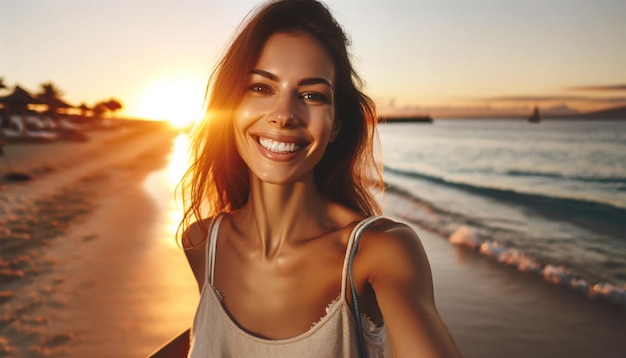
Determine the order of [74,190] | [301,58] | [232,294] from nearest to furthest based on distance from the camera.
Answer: [301,58] → [232,294] → [74,190]

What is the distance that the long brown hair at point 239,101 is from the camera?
1.84 m

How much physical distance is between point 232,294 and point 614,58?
46396 mm

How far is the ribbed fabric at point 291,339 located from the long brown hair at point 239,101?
0.40 m

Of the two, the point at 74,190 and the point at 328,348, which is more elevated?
the point at 328,348

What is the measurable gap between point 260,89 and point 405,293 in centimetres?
82

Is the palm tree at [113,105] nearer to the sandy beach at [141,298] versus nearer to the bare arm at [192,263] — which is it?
the sandy beach at [141,298]

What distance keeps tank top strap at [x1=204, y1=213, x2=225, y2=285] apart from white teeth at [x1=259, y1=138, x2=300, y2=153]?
46cm

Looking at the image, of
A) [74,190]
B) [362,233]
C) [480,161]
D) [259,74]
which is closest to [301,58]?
[259,74]

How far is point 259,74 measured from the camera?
1.81 meters

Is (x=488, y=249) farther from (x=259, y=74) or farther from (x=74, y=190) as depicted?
(x=74, y=190)

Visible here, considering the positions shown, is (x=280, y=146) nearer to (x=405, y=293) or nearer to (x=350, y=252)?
(x=350, y=252)

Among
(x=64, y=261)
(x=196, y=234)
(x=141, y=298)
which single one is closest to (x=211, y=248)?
(x=196, y=234)

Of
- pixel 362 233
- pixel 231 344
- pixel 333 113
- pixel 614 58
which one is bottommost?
pixel 231 344

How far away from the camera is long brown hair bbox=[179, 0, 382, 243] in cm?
184
